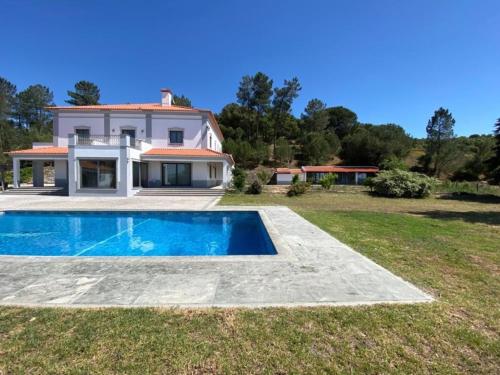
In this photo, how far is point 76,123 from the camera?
23.2m

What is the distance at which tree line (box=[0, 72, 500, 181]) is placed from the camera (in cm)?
4497

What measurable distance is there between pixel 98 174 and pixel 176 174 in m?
6.10

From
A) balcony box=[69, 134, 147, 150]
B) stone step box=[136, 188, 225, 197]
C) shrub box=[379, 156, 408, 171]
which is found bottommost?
stone step box=[136, 188, 225, 197]

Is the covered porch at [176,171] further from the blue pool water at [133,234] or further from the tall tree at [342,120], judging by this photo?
the tall tree at [342,120]

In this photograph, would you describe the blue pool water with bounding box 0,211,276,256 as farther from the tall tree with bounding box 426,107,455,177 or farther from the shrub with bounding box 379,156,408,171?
the tall tree with bounding box 426,107,455,177

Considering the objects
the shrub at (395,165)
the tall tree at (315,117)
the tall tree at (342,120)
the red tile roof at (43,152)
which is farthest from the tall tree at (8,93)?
the tall tree at (342,120)

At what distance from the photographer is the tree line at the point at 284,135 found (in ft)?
148

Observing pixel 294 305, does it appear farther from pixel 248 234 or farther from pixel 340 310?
pixel 248 234

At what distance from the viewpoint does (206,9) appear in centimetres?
1413

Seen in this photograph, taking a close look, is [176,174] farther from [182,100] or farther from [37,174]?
[182,100]

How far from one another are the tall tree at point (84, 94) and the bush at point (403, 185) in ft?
180

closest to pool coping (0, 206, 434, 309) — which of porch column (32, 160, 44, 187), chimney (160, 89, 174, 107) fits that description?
porch column (32, 160, 44, 187)

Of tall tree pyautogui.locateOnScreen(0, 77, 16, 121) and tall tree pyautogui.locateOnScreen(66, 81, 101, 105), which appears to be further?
tall tree pyautogui.locateOnScreen(66, 81, 101, 105)

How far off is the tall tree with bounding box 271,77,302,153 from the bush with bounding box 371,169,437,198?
1176 inches
